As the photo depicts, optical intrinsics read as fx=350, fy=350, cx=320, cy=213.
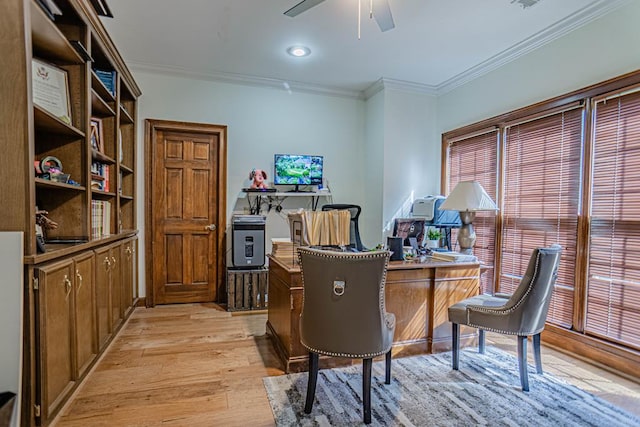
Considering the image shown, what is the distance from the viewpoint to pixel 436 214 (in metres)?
3.95

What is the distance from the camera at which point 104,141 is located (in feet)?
10.5

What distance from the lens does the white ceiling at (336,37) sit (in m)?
2.83

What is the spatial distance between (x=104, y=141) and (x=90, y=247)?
1227 millimetres

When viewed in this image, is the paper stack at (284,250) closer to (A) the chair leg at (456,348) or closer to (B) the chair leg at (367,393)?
(B) the chair leg at (367,393)

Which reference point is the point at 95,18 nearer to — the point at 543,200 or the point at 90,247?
the point at 90,247

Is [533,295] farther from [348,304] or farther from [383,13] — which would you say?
[383,13]

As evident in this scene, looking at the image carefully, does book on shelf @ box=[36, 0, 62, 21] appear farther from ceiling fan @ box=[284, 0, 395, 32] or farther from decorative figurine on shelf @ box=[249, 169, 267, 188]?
decorative figurine on shelf @ box=[249, 169, 267, 188]

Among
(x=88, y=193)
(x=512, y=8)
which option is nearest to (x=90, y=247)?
(x=88, y=193)

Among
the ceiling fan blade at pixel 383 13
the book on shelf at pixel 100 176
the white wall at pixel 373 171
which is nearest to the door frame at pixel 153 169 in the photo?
the book on shelf at pixel 100 176

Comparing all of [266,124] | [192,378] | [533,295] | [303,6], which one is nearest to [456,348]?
[533,295]

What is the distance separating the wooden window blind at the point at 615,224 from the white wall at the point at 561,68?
283mm

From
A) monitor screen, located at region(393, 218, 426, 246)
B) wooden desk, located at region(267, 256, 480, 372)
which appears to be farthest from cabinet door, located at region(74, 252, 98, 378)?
monitor screen, located at region(393, 218, 426, 246)

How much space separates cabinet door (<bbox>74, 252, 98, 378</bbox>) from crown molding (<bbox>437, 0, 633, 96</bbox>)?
4.12 m

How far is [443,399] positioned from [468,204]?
156 cm
